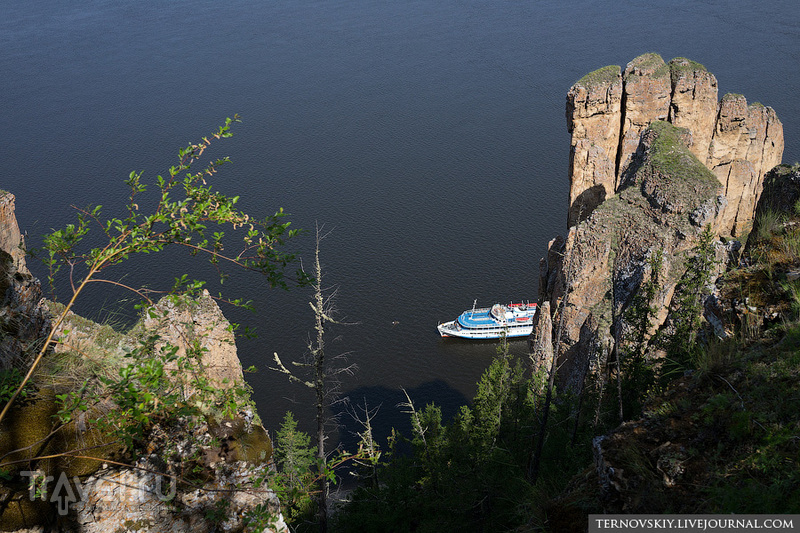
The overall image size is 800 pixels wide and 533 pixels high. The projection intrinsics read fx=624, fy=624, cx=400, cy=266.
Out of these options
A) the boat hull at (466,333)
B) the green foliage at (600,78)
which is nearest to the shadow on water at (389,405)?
the boat hull at (466,333)

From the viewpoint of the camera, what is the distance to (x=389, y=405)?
147ft

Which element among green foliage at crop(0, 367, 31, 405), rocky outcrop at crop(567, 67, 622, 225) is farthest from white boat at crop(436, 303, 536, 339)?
green foliage at crop(0, 367, 31, 405)

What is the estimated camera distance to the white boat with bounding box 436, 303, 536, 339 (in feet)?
171

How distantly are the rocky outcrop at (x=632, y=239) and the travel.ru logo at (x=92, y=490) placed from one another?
21.1m

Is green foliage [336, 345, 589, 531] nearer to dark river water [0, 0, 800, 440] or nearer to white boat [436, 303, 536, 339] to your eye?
dark river water [0, 0, 800, 440]

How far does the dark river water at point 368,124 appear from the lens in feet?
174

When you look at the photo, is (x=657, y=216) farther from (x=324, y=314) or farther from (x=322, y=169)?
(x=322, y=169)

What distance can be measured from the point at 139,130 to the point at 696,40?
257 feet

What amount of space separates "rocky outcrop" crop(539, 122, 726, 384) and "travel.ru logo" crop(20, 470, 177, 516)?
21.1m

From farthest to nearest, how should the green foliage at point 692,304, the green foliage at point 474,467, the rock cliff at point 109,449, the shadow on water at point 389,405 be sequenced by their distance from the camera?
the shadow on water at point 389,405
the green foliage at point 474,467
the green foliage at point 692,304
the rock cliff at point 109,449

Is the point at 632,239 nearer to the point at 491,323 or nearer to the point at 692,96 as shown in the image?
the point at 692,96

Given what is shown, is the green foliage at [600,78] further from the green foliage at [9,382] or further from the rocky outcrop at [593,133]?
the green foliage at [9,382]

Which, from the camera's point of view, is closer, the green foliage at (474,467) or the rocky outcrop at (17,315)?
the rocky outcrop at (17,315)

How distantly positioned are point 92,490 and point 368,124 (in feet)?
248
